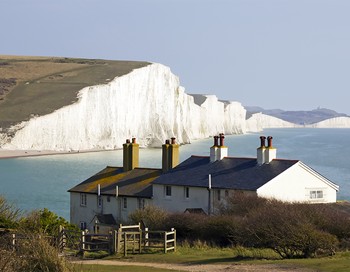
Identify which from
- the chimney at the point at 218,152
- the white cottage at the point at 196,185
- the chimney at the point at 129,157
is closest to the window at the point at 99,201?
the white cottage at the point at 196,185

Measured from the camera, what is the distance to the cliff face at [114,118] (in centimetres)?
12794

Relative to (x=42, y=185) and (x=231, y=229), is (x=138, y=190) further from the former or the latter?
(x=42, y=185)

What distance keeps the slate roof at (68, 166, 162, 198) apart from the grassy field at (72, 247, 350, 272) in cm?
1051

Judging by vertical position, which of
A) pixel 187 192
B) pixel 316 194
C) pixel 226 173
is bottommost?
pixel 316 194

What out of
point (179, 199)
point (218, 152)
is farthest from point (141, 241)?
point (218, 152)

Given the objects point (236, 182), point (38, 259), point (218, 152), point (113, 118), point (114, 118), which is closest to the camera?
point (38, 259)

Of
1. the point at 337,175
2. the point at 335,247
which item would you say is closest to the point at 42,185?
the point at 337,175

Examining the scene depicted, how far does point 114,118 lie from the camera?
138625mm

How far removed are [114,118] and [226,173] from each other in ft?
339

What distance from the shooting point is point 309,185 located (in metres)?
36.1

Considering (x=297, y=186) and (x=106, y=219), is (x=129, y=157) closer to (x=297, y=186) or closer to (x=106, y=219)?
(x=106, y=219)

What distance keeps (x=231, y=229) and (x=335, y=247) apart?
394 cm

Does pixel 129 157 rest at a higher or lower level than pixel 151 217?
higher

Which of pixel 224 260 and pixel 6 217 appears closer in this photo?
pixel 224 260
